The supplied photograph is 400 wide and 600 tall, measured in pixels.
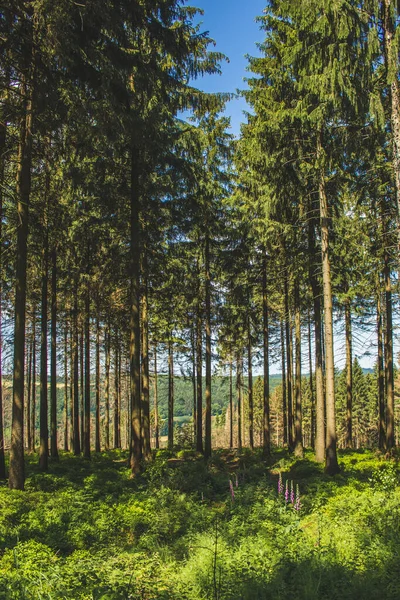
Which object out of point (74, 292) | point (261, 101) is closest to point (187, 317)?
point (74, 292)

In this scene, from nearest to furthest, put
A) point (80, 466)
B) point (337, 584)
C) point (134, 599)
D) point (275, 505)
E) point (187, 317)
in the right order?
point (134, 599)
point (337, 584)
point (275, 505)
point (80, 466)
point (187, 317)

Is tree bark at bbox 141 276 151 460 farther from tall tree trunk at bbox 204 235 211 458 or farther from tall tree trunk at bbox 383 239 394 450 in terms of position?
tall tree trunk at bbox 383 239 394 450

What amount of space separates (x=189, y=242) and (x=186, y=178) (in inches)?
254

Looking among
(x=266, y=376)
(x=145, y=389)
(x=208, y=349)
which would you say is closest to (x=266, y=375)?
(x=266, y=376)

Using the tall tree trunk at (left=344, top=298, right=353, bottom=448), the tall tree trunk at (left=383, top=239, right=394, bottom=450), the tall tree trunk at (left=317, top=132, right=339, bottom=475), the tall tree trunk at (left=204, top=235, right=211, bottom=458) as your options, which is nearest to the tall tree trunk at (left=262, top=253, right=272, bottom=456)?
the tall tree trunk at (left=204, top=235, right=211, bottom=458)

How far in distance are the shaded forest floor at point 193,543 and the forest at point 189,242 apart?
0.15 ft

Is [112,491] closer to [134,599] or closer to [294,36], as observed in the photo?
[134,599]

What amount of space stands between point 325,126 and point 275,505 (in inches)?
463

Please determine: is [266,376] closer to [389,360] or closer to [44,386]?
[389,360]

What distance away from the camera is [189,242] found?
20.4 metres

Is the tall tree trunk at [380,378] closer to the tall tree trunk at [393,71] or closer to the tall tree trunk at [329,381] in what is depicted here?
the tall tree trunk at [329,381]

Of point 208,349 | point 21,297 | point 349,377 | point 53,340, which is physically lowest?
point 349,377

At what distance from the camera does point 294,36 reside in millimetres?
13969

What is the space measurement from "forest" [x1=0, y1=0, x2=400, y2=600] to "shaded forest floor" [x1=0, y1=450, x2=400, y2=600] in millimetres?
45
